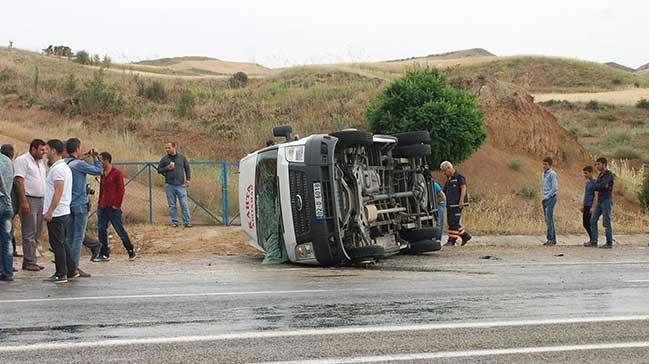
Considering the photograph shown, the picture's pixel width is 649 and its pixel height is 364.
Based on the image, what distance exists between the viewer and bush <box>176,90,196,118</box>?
1326 inches

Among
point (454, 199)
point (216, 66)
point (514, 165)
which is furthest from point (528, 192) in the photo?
point (216, 66)

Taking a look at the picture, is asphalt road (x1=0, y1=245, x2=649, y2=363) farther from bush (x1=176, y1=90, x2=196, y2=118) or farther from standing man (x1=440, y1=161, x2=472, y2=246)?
bush (x1=176, y1=90, x2=196, y2=118)

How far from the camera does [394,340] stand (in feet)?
24.6

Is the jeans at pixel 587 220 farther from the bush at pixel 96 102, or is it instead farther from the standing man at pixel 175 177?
the bush at pixel 96 102

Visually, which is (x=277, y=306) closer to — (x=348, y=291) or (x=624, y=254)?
(x=348, y=291)

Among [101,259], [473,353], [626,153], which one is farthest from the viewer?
[626,153]

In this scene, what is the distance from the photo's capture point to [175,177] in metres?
18.9

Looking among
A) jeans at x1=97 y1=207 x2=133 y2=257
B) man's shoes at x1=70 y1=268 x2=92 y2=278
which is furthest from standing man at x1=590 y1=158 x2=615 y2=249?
man's shoes at x1=70 y1=268 x2=92 y2=278

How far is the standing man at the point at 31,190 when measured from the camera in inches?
526

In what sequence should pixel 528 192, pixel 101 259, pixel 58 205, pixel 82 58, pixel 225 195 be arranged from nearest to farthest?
pixel 58 205 < pixel 101 259 < pixel 225 195 < pixel 528 192 < pixel 82 58

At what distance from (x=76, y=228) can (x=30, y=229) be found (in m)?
1.10

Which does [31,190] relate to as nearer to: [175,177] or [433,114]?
[175,177]

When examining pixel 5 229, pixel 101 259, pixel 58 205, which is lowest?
pixel 101 259

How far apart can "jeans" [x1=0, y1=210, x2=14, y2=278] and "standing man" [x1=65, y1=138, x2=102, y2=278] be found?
0.84 m
